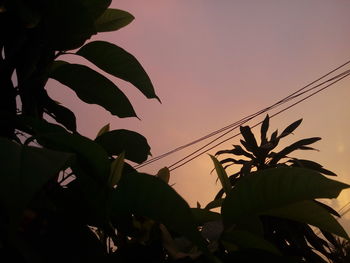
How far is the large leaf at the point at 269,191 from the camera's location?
0.37m

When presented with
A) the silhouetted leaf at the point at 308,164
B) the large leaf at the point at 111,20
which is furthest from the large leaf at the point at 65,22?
the silhouetted leaf at the point at 308,164

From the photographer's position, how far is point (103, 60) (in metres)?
0.62

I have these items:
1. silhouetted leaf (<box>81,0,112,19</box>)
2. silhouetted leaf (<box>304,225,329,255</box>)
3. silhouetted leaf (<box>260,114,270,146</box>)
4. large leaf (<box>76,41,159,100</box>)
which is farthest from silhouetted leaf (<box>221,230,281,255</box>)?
silhouetted leaf (<box>260,114,270,146</box>)

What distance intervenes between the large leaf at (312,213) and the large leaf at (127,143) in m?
0.28

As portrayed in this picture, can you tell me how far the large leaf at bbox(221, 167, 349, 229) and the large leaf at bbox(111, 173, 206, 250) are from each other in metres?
0.08

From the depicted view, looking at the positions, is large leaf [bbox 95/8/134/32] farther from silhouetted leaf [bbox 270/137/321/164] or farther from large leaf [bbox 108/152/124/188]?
silhouetted leaf [bbox 270/137/321/164]

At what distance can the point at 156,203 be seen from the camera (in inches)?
13.3

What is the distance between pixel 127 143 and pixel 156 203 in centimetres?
25

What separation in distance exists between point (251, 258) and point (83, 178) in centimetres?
25

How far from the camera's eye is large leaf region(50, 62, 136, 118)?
592mm

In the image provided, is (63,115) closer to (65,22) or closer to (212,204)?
(65,22)

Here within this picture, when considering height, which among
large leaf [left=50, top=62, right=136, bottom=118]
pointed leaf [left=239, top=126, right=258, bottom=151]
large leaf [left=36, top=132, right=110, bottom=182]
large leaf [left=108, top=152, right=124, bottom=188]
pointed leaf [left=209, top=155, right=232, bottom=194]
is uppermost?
large leaf [left=50, top=62, right=136, bottom=118]

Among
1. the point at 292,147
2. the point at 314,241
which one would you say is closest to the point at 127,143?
the point at 314,241

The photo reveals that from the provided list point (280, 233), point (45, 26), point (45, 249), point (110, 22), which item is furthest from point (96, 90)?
point (280, 233)
